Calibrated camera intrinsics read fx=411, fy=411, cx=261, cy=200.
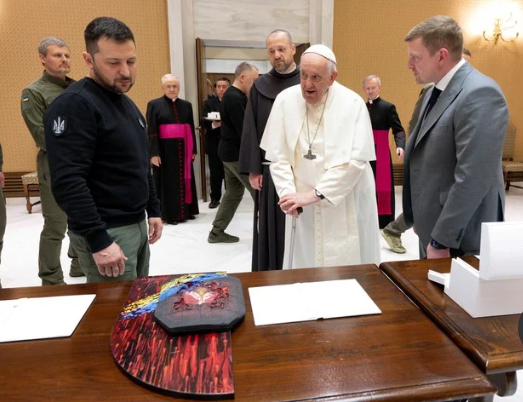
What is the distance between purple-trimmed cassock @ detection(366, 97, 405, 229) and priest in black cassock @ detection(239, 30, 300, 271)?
5.71 feet

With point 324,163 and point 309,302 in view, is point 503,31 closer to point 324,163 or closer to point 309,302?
point 324,163

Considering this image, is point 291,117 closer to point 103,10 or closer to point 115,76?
point 115,76

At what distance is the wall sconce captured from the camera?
20.8 ft

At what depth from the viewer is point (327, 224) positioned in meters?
2.23

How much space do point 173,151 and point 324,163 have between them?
2.97 metres

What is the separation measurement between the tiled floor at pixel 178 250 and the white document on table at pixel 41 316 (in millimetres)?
2127

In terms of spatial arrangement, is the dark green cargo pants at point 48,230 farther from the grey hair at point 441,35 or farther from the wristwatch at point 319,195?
the grey hair at point 441,35

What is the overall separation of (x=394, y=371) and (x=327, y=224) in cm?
135

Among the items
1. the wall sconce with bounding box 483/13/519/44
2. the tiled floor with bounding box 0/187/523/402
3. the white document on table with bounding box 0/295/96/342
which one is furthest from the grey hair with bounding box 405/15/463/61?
the wall sconce with bounding box 483/13/519/44

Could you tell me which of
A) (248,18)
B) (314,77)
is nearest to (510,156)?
(248,18)

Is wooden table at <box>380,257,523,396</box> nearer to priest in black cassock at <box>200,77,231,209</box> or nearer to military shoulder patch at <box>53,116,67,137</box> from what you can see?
military shoulder patch at <box>53,116,67,137</box>

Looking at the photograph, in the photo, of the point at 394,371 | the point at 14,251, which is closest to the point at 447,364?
the point at 394,371

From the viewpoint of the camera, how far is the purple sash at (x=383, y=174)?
4285 mm

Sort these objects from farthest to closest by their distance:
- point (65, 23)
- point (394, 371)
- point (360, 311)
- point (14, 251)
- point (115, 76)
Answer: point (65, 23), point (14, 251), point (115, 76), point (360, 311), point (394, 371)
